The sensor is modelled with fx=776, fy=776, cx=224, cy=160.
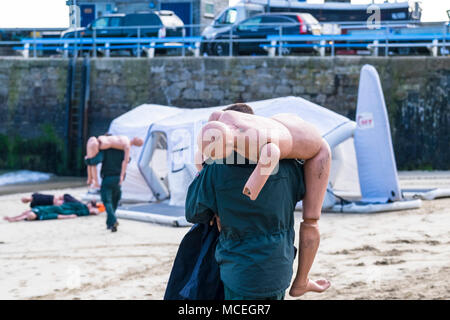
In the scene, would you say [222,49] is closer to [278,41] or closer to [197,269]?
[278,41]

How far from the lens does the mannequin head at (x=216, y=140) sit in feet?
10.9

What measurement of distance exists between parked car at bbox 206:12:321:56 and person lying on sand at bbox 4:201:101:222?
10.7 m

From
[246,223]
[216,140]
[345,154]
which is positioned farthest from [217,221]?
[345,154]

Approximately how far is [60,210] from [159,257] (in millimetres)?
4473

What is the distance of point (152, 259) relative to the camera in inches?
341

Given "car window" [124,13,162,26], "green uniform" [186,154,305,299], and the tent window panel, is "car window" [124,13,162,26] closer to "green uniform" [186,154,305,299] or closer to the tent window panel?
the tent window panel

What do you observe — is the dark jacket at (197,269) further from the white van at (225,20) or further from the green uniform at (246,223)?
the white van at (225,20)

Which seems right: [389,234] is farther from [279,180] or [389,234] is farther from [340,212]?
[279,180]

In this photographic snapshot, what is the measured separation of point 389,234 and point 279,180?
643 cm

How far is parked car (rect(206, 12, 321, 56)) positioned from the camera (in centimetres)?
2250

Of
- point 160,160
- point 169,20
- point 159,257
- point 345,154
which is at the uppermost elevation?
point 169,20

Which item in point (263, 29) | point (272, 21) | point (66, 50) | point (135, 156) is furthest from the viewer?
point (66, 50)

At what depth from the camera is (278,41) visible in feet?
75.7
